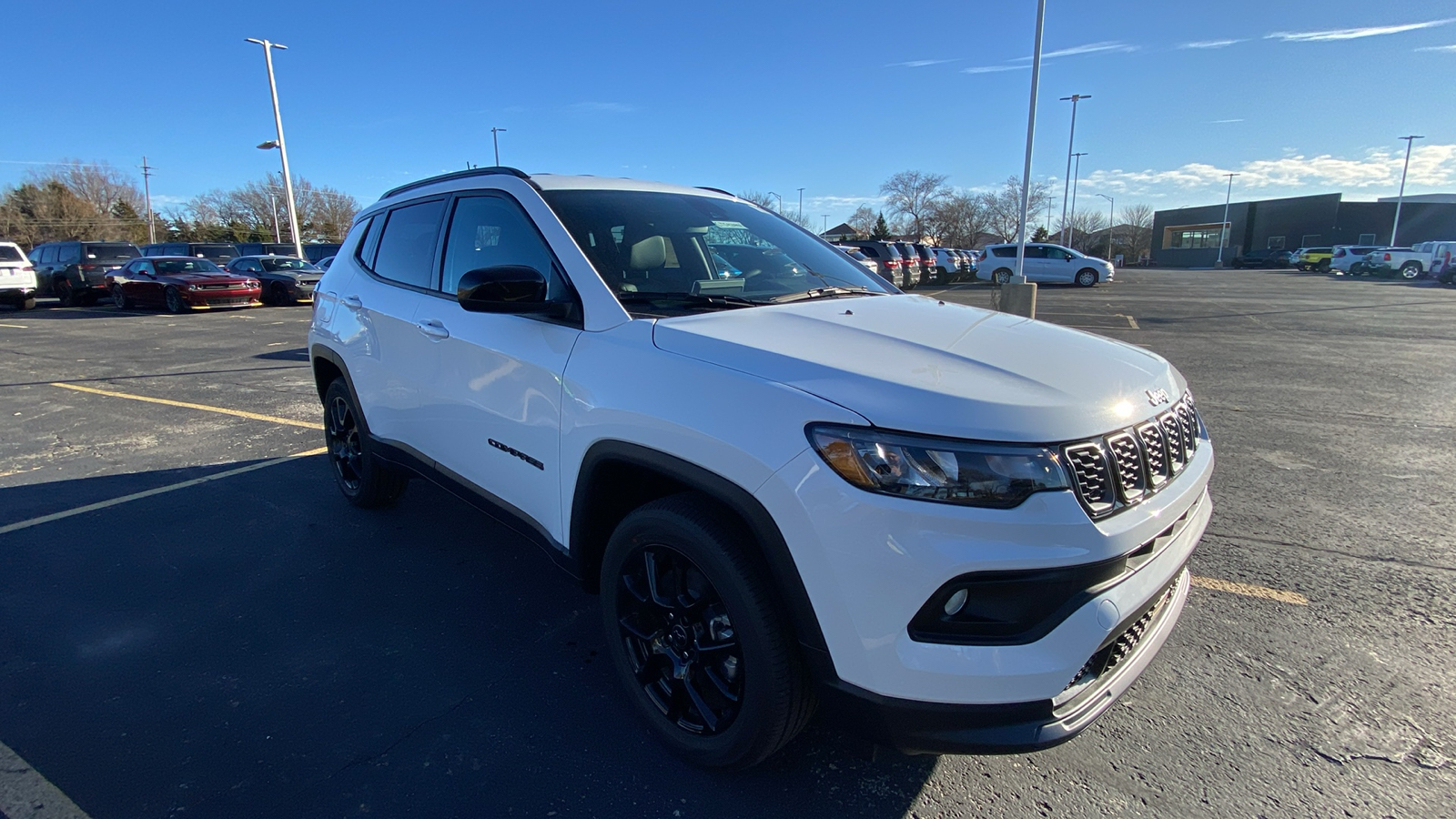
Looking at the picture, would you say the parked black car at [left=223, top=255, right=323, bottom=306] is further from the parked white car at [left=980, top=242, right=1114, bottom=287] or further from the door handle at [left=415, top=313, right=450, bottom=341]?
the parked white car at [left=980, top=242, right=1114, bottom=287]

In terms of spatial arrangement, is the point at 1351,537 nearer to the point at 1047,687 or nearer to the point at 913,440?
the point at 1047,687

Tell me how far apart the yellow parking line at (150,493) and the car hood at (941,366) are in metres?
4.54

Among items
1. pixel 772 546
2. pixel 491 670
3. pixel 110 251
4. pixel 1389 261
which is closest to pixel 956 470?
pixel 772 546

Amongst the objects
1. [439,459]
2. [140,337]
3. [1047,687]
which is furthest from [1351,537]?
[140,337]

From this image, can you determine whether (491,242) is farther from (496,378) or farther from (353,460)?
(353,460)

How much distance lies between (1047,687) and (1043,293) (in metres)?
26.1

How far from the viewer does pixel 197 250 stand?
30719 millimetres

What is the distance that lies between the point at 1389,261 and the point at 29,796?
170ft

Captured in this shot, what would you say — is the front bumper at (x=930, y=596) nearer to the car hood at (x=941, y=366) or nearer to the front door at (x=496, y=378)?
the car hood at (x=941, y=366)

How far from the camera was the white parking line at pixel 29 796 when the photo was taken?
7.07 ft

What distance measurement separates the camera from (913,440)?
5.70 ft

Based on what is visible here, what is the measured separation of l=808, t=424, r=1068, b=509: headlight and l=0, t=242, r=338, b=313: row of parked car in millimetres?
22219

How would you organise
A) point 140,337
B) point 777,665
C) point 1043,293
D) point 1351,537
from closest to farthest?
point 777,665
point 1351,537
point 140,337
point 1043,293

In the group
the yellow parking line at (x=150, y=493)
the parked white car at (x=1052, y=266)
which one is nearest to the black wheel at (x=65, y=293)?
the yellow parking line at (x=150, y=493)
